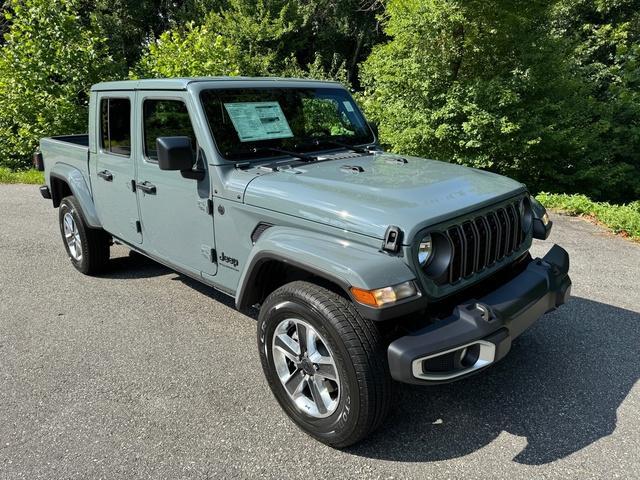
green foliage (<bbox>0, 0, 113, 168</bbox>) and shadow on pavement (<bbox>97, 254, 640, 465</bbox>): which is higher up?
green foliage (<bbox>0, 0, 113, 168</bbox>)

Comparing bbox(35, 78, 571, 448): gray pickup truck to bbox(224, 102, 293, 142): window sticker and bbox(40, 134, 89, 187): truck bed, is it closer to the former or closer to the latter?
bbox(224, 102, 293, 142): window sticker

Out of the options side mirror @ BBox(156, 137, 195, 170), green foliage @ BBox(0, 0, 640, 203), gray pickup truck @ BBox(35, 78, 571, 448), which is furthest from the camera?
green foliage @ BBox(0, 0, 640, 203)

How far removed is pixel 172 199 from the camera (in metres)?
3.65

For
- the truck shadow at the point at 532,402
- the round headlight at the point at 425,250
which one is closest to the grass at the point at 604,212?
the truck shadow at the point at 532,402

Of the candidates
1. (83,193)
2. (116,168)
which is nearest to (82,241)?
(83,193)

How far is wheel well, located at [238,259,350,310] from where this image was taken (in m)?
2.91

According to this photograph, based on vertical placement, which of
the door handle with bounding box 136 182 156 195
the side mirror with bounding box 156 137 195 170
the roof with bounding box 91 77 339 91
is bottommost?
the door handle with bounding box 136 182 156 195

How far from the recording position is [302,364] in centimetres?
273

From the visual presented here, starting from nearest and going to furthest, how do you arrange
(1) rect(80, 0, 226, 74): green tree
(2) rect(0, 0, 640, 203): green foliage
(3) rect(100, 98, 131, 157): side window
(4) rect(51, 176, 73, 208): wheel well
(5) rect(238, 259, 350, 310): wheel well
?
(5) rect(238, 259, 350, 310): wheel well < (3) rect(100, 98, 131, 157): side window < (4) rect(51, 176, 73, 208): wheel well < (2) rect(0, 0, 640, 203): green foliage < (1) rect(80, 0, 226, 74): green tree

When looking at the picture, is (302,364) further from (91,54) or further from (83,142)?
(91,54)

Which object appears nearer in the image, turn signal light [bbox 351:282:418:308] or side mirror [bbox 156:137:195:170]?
turn signal light [bbox 351:282:418:308]

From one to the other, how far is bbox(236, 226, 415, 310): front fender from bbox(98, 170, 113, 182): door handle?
6.90 feet

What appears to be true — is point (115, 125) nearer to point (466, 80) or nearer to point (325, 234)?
point (325, 234)

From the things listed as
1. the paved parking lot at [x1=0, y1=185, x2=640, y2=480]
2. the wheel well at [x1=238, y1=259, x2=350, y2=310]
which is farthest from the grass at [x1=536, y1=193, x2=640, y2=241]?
the wheel well at [x1=238, y1=259, x2=350, y2=310]
